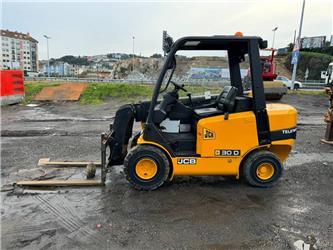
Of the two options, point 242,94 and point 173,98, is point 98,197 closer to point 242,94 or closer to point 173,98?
point 173,98

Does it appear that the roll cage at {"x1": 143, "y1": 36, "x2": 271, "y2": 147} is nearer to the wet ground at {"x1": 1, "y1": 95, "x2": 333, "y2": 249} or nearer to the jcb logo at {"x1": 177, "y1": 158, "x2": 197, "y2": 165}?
the jcb logo at {"x1": 177, "y1": 158, "x2": 197, "y2": 165}

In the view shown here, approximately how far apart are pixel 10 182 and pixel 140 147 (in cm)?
235

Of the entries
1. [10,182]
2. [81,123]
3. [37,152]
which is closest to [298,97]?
[81,123]

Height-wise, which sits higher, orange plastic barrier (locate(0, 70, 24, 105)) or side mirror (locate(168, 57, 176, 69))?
side mirror (locate(168, 57, 176, 69))

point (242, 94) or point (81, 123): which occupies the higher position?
point (242, 94)

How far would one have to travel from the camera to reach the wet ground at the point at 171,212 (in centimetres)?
320

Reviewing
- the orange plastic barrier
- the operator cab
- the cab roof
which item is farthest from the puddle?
the orange plastic barrier

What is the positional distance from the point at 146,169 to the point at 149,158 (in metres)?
0.21

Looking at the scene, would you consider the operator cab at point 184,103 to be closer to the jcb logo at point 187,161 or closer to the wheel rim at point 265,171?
the jcb logo at point 187,161

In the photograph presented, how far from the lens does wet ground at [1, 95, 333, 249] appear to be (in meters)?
3.20

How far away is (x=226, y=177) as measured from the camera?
5.07 m

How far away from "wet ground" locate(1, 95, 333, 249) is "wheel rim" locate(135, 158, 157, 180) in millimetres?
274

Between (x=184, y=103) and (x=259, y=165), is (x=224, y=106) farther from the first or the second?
(x=259, y=165)

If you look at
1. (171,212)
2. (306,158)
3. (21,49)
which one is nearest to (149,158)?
(171,212)
